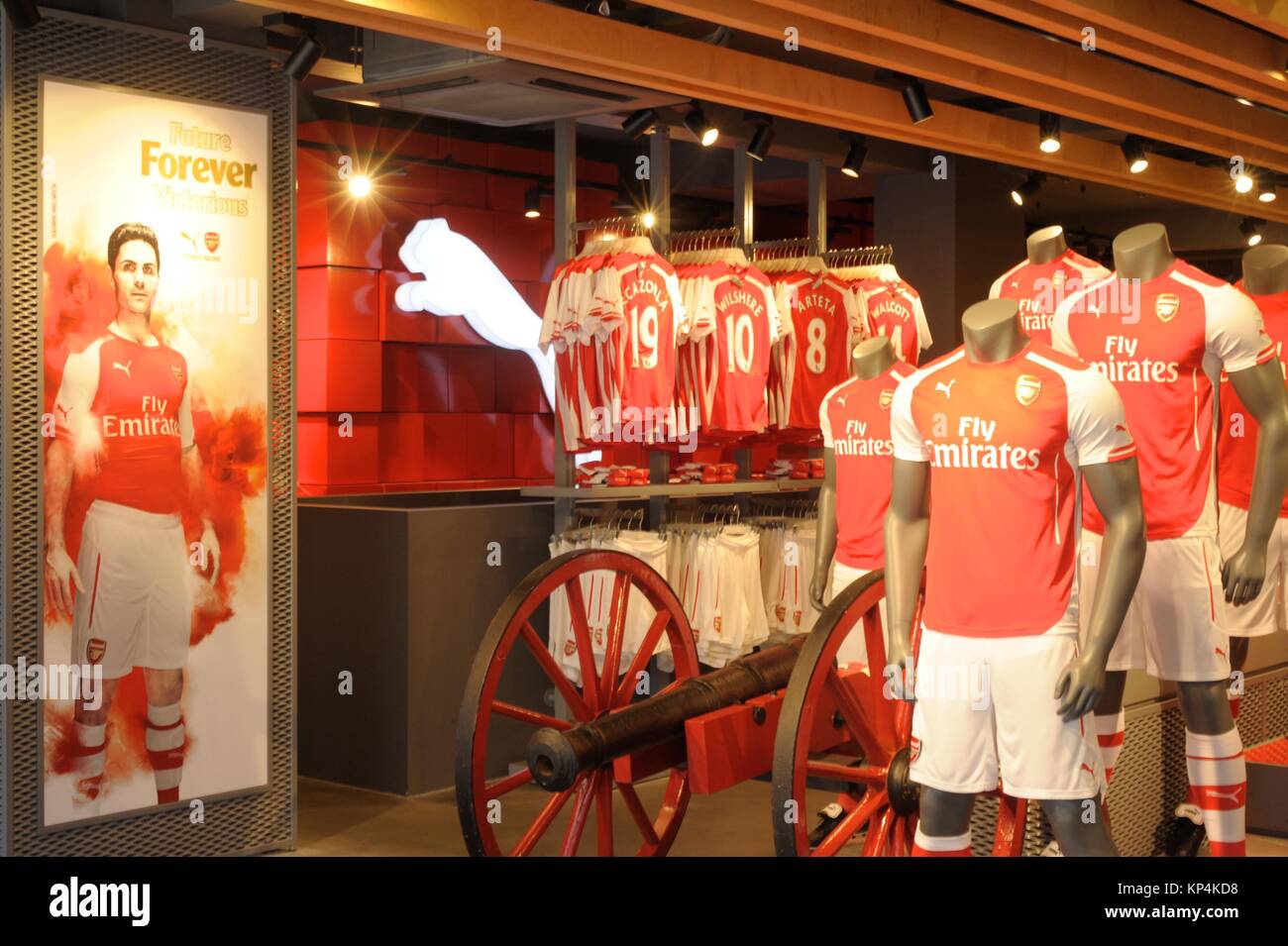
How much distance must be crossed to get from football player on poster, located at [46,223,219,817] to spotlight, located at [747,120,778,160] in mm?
2838

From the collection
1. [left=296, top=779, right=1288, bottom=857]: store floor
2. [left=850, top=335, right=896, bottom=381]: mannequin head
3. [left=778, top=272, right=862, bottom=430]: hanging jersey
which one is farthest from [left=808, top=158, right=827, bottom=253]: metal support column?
[left=296, top=779, right=1288, bottom=857]: store floor

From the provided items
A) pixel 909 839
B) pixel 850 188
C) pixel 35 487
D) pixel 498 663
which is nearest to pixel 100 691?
pixel 35 487

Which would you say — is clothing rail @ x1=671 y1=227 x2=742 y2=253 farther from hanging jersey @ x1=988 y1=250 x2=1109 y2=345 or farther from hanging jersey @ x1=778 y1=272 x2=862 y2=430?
hanging jersey @ x1=988 y1=250 x2=1109 y2=345

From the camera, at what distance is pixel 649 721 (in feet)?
13.9

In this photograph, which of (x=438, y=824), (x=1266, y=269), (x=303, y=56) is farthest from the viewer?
(x=438, y=824)

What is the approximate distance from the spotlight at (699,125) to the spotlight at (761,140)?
397 mm

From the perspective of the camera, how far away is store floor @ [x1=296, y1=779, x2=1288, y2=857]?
17.0 feet

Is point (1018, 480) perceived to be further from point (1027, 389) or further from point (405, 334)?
point (405, 334)

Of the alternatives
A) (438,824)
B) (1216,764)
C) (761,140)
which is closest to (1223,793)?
(1216,764)

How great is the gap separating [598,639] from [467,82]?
2229mm

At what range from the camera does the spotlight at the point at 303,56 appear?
4875 millimetres

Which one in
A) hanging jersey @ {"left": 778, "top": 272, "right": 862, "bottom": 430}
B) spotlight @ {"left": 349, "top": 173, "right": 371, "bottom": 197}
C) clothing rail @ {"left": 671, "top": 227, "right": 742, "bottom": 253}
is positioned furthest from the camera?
spotlight @ {"left": 349, "top": 173, "right": 371, "bottom": 197}

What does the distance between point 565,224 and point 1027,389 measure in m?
3.42
